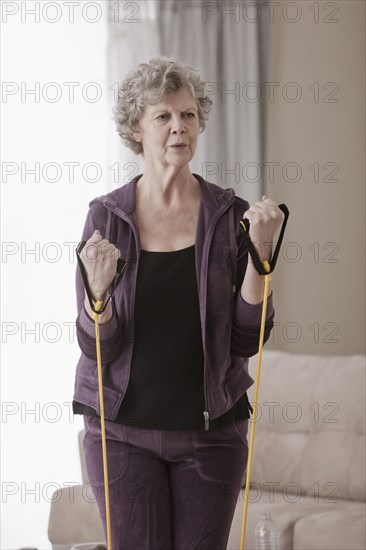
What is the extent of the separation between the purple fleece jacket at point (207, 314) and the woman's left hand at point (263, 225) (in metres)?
0.06

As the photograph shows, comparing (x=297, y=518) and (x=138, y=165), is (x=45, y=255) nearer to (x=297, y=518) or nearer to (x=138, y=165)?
(x=138, y=165)

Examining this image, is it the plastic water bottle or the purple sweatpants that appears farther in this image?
the plastic water bottle

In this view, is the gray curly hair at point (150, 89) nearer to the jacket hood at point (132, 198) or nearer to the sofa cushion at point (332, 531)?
the jacket hood at point (132, 198)

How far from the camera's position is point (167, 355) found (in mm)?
1732

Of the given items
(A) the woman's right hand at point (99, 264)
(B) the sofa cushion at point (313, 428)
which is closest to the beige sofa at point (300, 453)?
(B) the sofa cushion at point (313, 428)

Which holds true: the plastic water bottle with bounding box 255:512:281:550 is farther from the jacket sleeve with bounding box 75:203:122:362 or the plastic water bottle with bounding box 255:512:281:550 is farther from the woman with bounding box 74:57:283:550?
the jacket sleeve with bounding box 75:203:122:362

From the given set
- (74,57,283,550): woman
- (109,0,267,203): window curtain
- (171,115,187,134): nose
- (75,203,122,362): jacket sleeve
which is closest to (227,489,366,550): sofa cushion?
(74,57,283,550): woman

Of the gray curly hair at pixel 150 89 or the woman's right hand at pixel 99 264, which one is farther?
the gray curly hair at pixel 150 89

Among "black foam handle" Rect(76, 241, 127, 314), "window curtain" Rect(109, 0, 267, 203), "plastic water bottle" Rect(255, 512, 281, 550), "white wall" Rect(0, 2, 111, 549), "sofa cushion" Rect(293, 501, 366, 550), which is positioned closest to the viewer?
"black foam handle" Rect(76, 241, 127, 314)

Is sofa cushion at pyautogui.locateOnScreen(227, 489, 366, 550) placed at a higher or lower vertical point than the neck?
lower

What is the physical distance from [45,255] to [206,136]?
37.6 inches

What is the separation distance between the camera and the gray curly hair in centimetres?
184

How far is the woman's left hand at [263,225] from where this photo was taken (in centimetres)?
167

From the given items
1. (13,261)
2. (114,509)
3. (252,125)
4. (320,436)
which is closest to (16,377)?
(13,261)
